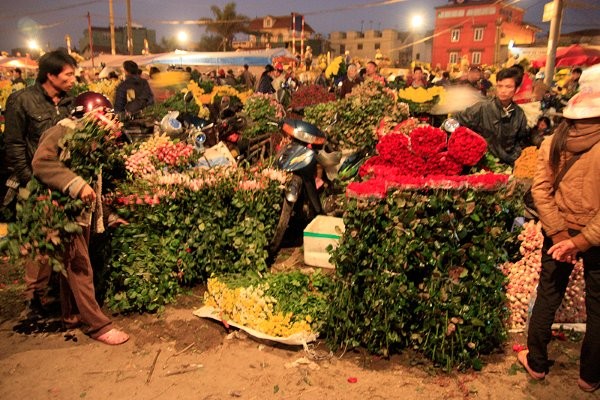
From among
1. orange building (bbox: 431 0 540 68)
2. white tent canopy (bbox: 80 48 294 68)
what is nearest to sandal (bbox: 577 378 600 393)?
white tent canopy (bbox: 80 48 294 68)

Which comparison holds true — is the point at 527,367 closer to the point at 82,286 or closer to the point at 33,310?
the point at 82,286

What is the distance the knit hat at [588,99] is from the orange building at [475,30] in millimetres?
54811

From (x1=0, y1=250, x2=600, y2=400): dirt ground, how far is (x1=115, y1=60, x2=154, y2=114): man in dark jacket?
5837 millimetres

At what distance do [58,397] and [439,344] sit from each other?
2.62m

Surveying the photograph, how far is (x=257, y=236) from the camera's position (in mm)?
4715

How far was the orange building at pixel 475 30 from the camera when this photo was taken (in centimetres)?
5503

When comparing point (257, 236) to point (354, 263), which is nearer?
point (354, 263)

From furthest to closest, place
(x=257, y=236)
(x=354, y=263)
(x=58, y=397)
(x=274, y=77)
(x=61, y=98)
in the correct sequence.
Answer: (x=274, y=77), (x=257, y=236), (x=61, y=98), (x=354, y=263), (x=58, y=397)

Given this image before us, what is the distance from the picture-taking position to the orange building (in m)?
55.0

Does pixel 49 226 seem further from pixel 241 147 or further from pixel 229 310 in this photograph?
pixel 241 147

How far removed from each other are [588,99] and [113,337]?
3.73m

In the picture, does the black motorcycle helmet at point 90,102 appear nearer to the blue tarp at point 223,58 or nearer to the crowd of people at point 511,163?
the crowd of people at point 511,163

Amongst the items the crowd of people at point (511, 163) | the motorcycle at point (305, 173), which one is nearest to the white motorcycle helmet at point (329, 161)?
the motorcycle at point (305, 173)

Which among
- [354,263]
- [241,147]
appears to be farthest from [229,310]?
[241,147]
